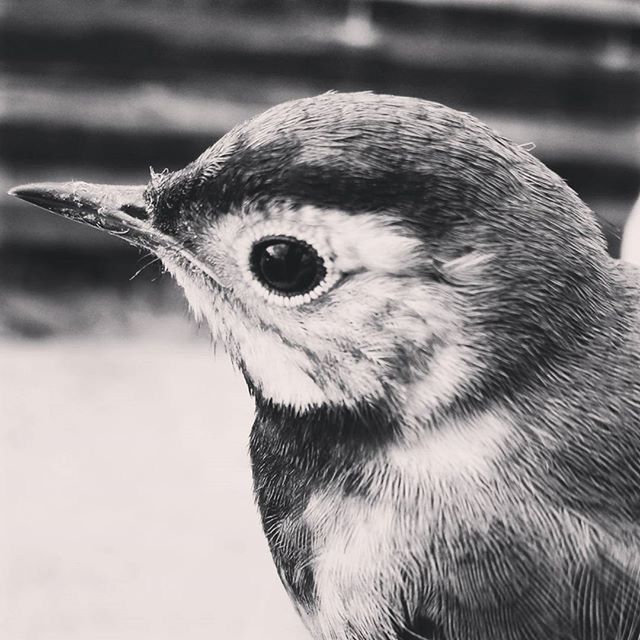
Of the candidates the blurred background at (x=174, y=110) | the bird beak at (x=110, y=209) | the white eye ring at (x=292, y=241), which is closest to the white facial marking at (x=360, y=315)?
the white eye ring at (x=292, y=241)

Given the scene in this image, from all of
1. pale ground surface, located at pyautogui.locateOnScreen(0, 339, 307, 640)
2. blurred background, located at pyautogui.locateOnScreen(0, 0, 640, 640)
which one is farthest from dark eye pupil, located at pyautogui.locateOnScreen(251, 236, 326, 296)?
blurred background, located at pyautogui.locateOnScreen(0, 0, 640, 640)

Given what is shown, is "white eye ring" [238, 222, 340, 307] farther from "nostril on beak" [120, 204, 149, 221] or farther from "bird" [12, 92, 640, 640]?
"nostril on beak" [120, 204, 149, 221]

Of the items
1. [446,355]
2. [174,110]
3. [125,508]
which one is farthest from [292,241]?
[174,110]

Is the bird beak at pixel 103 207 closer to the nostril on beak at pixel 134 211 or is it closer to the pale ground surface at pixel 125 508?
the nostril on beak at pixel 134 211

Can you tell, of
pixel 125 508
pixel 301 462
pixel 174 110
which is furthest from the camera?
pixel 174 110

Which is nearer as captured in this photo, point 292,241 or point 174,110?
point 292,241

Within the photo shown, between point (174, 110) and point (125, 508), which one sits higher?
point (174, 110)

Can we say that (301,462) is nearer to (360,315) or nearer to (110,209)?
(360,315)
